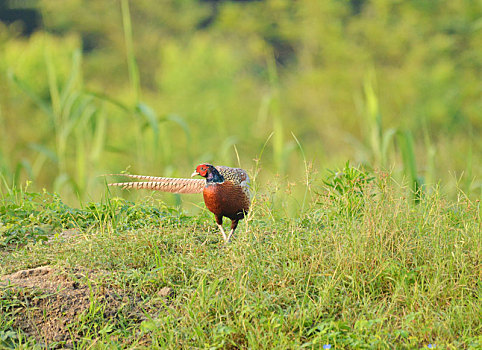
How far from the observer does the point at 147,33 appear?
90.0 feet

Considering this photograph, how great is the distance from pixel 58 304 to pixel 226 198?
0.98 metres

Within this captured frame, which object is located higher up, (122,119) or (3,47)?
(3,47)

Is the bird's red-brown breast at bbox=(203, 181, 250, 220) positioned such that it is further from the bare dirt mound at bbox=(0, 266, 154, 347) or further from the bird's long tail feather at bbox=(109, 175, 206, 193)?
the bare dirt mound at bbox=(0, 266, 154, 347)

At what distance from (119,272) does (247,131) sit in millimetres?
19793

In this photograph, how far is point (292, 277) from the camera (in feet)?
10.1

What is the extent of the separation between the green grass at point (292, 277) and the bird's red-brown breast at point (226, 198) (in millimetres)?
116

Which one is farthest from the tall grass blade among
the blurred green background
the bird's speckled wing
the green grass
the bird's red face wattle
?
the blurred green background

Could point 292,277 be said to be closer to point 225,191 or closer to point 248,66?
point 225,191

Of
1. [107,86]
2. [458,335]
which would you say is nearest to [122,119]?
[107,86]

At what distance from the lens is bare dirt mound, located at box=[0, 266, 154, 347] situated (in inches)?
114

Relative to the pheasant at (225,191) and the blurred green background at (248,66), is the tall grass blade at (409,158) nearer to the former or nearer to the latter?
the pheasant at (225,191)

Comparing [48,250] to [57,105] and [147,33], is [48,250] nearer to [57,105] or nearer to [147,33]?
[57,105]

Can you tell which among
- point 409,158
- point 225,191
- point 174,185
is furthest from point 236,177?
point 409,158

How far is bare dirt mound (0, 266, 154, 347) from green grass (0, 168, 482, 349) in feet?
0.05
